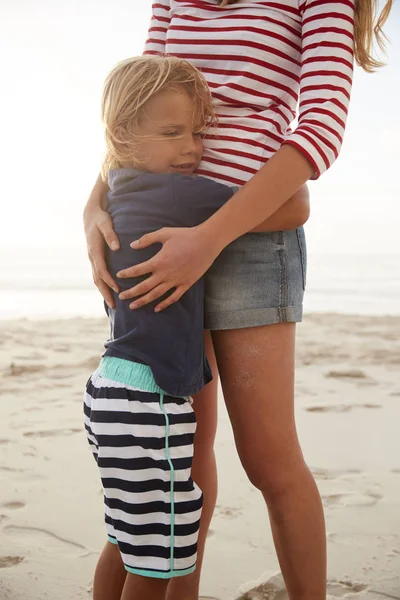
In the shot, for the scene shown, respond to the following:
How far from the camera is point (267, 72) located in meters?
1.35

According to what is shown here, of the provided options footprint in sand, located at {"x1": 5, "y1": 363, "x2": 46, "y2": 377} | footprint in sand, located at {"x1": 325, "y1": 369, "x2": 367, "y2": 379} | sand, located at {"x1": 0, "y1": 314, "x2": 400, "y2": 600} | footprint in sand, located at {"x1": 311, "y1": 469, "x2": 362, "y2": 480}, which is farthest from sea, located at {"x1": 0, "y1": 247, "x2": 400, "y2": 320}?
footprint in sand, located at {"x1": 311, "y1": 469, "x2": 362, "y2": 480}

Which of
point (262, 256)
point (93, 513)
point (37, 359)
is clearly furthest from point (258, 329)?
point (37, 359)

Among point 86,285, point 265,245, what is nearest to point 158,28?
point 265,245

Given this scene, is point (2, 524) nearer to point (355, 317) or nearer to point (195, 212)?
point (195, 212)

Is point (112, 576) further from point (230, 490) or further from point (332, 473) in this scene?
point (332, 473)

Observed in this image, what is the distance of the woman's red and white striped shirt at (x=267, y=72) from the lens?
4.14ft

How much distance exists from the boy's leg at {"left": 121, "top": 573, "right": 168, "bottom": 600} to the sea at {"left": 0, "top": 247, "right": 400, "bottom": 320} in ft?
21.1

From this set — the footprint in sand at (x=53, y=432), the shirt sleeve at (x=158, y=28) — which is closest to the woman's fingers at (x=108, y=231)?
the shirt sleeve at (x=158, y=28)

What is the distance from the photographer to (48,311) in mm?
8289

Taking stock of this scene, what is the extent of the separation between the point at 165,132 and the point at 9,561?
4.47ft

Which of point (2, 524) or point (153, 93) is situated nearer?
point (153, 93)

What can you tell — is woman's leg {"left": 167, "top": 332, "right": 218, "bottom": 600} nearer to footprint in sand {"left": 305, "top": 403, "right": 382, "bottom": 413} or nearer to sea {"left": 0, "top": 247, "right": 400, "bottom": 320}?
footprint in sand {"left": 305, "top": 403, "right": 382, "bottom": 413}

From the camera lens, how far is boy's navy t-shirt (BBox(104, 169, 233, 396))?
124 cm

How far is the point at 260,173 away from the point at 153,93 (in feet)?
0.91
